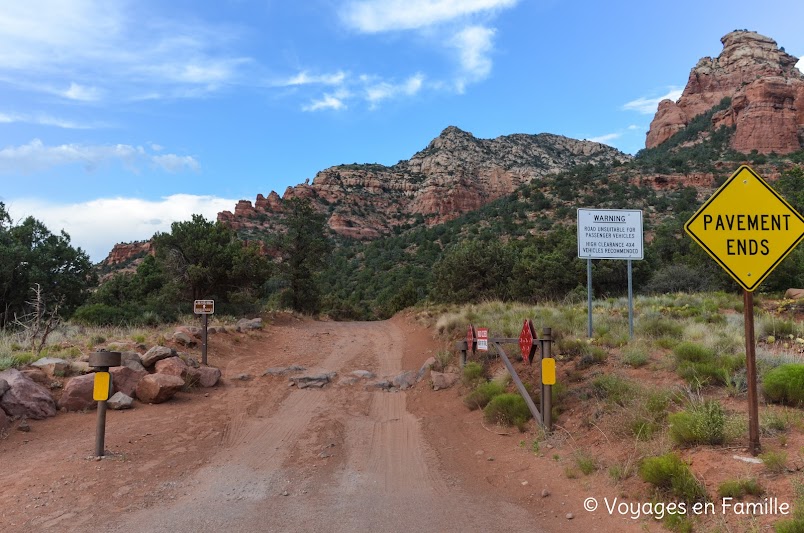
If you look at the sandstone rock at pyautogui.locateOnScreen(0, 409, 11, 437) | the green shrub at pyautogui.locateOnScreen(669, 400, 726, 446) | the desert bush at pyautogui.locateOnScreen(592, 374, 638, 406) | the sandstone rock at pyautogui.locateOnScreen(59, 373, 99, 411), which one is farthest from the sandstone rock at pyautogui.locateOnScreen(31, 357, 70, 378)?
the green shrub at pyautogui.locateOnScreen(669, 400, 726, 446)

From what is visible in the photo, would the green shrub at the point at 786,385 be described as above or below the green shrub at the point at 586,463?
above

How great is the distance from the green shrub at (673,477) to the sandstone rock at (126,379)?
8.43 m

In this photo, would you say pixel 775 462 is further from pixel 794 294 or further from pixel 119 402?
pixel 794 294

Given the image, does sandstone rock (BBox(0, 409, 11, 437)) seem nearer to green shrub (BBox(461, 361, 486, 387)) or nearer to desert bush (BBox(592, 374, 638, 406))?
green shrub (BBox(461, 361, 486, 387))

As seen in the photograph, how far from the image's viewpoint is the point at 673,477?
13.8 feet

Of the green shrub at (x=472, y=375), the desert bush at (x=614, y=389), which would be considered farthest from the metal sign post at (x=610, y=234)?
the desert bush at (x=614, y=389)

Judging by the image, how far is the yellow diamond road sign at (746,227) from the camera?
16.4 feet

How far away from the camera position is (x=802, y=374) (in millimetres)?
5727

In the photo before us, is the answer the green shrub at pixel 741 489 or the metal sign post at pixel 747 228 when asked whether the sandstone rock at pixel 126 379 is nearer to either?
the green shrub at pixel 741 489

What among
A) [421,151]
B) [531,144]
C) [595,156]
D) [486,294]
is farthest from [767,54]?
[486,294]

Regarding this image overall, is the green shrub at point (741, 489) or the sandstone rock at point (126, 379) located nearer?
the green shrub at point (741, 489)

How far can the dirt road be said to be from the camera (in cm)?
451

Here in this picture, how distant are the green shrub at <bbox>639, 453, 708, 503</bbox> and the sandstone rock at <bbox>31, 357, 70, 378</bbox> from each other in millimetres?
9485

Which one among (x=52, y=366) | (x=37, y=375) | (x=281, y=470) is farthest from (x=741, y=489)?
(x=52, y=366)
